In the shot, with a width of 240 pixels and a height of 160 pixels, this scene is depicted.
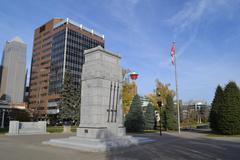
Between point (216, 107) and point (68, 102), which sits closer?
point (216, 107)

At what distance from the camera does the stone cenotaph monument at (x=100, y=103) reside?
52.0 feet

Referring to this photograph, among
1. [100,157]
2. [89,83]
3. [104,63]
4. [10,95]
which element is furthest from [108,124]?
[10,95]

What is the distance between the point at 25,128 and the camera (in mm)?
26719

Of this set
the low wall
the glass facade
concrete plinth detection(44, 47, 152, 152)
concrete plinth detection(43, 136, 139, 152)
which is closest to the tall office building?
the glass facade

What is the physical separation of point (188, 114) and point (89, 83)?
221 feet

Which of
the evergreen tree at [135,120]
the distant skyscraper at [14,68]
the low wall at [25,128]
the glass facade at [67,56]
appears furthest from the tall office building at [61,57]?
the distant skyscraper at [14,68]

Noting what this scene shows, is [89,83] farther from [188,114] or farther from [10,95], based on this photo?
[10,95]

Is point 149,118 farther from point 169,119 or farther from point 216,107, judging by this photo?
point 216,107

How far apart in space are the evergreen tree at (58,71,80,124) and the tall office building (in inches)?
1965

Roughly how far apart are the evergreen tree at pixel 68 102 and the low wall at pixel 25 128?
1556 centimetres

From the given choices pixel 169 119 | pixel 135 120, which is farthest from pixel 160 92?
pixel 135 120

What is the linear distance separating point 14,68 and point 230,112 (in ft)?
619

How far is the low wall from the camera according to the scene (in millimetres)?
25266

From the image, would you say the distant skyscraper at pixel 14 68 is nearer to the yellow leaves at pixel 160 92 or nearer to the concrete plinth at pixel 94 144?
the yellow leaves at pixel 160 92
